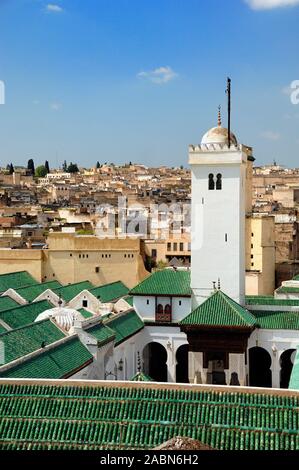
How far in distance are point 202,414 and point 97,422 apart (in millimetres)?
1015

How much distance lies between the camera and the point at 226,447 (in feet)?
19.7

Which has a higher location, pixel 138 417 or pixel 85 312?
pixel 85 312

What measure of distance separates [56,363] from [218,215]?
5002 millimetres

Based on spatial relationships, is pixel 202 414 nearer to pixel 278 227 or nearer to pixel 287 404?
pixel 287 404

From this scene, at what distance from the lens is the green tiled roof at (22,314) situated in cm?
1180

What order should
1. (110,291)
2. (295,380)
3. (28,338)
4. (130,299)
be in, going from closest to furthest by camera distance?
(295,380), (28,338), (130,299), (110,291)

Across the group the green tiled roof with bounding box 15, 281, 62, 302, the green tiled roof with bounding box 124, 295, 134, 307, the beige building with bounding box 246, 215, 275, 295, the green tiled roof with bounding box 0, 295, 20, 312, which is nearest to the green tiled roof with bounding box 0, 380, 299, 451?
the green tiled roof with bounding box 0, 295, 20, 312

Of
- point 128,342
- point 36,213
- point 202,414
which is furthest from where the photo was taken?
point 36,213

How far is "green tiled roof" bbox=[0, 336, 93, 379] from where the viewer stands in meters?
8.45

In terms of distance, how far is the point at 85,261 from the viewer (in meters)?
17.9

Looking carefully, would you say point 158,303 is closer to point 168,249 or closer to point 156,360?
point 156,360

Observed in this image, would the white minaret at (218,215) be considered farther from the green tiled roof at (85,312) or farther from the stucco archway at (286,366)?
the green tiled roof at (85,312)

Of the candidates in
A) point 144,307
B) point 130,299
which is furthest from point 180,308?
point 130,299

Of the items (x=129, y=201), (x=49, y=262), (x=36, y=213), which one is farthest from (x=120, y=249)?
(x=129, y=201)
